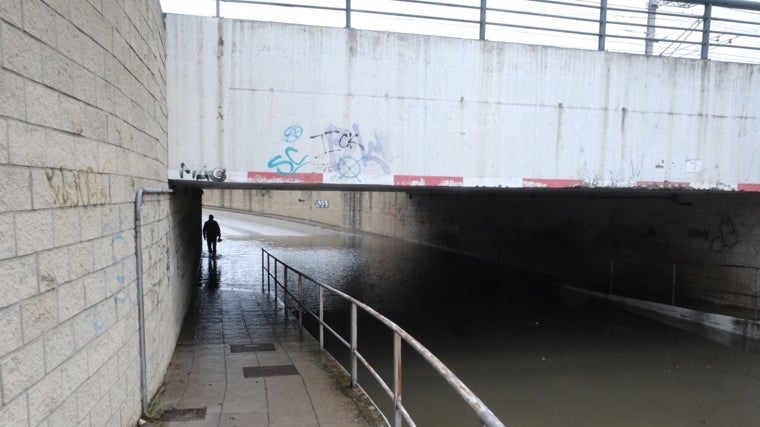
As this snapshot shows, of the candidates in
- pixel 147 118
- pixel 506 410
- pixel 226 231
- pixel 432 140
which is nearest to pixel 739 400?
pixel 506 410

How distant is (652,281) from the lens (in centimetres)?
1274

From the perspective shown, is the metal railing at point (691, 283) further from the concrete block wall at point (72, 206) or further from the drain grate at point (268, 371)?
the concrete block wall at point (72, 206)

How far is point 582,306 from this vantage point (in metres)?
12.3

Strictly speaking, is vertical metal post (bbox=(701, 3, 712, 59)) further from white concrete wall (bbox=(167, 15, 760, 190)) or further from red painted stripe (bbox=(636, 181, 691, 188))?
red painted stripe (bbox=(636, 181, 691, 188))

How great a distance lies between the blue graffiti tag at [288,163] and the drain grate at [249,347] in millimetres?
2442

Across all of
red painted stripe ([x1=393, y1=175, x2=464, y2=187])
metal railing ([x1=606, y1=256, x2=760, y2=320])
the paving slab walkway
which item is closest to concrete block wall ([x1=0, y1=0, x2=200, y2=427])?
the paving slab walkway

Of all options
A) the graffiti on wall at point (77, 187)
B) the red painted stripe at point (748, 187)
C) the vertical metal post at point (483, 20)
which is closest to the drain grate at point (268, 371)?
the graffiti on wall at point (77, 187)

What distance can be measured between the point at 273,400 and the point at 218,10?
14.9 feet

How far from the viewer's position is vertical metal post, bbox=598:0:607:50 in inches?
282

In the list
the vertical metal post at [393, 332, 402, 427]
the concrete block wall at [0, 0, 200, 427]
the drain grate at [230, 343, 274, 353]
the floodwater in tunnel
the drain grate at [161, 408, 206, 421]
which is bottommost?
the floodwater in tunnel

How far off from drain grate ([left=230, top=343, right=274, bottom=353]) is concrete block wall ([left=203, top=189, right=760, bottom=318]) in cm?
479

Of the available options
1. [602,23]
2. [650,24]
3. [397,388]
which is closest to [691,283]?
[650,24]

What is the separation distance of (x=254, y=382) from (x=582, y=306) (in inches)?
371

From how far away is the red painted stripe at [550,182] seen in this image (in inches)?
275
